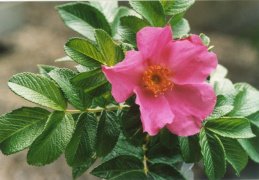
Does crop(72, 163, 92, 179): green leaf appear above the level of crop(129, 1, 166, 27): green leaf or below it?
below

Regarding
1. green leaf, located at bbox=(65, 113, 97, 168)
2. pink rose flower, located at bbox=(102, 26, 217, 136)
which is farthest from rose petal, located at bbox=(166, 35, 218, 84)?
green leaf, located at bbox=(65, 113, 97, 168)

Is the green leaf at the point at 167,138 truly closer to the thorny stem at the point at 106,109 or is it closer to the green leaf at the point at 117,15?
the thorny stem at the point at 106,109

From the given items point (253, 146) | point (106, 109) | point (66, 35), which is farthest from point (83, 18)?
point (66, 35)

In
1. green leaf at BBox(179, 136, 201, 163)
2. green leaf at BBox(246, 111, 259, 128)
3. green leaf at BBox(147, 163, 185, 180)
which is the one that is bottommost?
green leaf at BBox(246, 111, 259, 128)

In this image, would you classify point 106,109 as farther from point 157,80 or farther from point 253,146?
point 253,146

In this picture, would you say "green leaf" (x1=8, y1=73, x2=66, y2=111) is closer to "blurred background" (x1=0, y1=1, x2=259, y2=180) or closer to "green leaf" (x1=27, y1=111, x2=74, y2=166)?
"green leaf" (x1=27, y1=111, x2=74, y2=166)

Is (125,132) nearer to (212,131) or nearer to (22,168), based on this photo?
(212,131)
